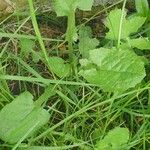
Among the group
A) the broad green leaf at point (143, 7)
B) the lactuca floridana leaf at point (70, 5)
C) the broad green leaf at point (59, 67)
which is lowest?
the broad green leaf at point (59, 67)

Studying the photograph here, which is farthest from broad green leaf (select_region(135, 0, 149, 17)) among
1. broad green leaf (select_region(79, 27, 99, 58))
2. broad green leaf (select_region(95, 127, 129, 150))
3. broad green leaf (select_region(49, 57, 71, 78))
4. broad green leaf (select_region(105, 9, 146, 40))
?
broad green leaf (select_region(95, 127, 129, 150))

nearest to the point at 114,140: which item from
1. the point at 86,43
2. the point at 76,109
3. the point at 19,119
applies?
the point at 76,109

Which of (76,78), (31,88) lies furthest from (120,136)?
(31,88)

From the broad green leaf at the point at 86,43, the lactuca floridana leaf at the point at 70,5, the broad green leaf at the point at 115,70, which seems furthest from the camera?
the broad green leaf at the point at 86,43

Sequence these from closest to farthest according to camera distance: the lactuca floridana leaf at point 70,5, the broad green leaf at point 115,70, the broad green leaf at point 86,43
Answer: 1. the broad green leaf at point 115,70
2. the lactuca floridana leaf at point 70,5
3. the broad green leaf at point 86,43

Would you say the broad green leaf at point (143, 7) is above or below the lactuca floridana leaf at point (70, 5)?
below

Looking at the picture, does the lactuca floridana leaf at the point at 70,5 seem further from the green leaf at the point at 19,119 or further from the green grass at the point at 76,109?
the green leaf at the point at 19,119

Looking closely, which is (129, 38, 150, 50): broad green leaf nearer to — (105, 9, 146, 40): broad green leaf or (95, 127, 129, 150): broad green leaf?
(105, 9, 146, 40): broad green leaf

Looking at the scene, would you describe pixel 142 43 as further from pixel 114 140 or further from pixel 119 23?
pixel 114 140

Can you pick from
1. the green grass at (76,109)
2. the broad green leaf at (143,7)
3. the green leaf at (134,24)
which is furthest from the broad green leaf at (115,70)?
the broad green leaf at (143,7)
